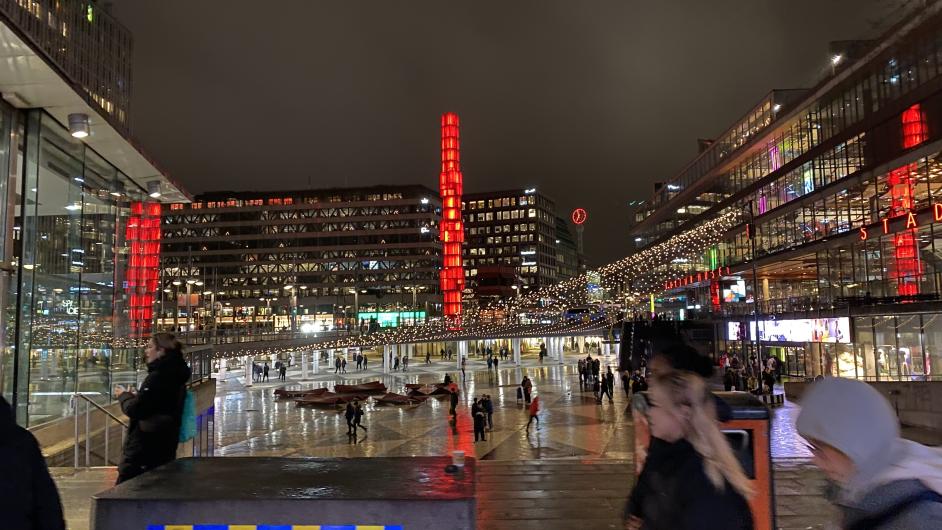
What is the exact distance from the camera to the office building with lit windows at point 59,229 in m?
9.43

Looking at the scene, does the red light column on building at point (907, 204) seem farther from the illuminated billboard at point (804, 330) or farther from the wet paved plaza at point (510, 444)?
the wet paved plaza at point (510, 444)

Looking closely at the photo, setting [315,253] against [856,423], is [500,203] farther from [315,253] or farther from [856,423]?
[856,423]

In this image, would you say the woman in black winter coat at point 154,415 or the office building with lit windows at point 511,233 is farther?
the office building with lit windows at point 511,233

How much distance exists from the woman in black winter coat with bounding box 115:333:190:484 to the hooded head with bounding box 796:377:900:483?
480cm

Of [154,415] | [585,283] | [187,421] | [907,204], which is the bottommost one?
[187,421]

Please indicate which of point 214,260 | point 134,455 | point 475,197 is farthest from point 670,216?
point 475,197

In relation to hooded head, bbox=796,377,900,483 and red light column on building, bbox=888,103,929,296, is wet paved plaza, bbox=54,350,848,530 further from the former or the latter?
red light column on building, bbox=888,103,929,296

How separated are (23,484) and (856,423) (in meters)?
3.10

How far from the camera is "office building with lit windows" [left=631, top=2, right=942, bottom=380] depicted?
2812 centimetres

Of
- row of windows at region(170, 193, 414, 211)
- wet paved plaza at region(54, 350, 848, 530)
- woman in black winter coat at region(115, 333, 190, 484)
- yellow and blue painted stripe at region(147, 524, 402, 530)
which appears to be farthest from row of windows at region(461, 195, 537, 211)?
yellow and blue painted stripe at region(147, 524, 402, 530)

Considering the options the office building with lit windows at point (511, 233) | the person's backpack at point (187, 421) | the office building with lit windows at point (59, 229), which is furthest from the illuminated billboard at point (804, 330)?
the office building with lit windows at point (511, 233)

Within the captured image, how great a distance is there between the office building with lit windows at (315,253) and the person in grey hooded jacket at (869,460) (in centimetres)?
11571

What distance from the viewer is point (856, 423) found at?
6.22 feet

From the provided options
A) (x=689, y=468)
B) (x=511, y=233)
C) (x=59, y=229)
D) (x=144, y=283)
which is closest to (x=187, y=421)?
(x=689, y=468)
